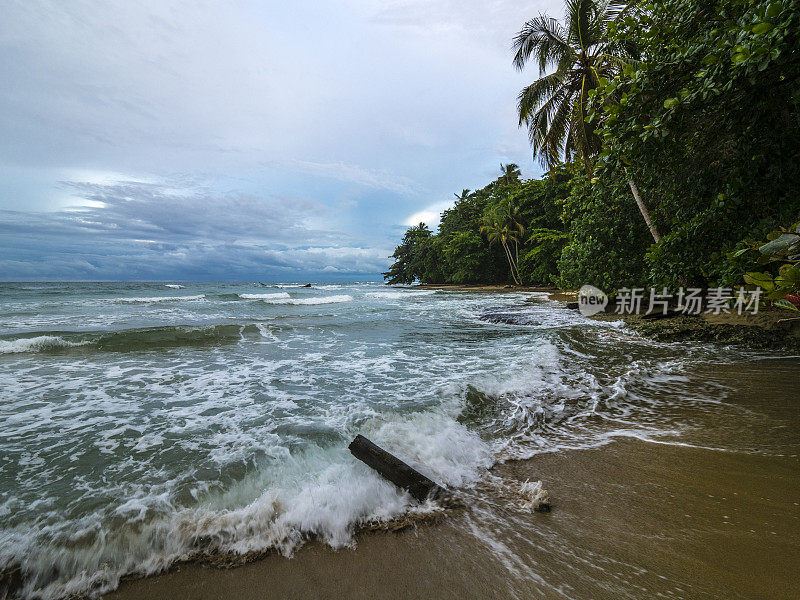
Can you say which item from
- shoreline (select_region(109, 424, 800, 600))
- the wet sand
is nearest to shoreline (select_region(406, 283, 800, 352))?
the wet sand

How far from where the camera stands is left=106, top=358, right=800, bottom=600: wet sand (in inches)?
67.8

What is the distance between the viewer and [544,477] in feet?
9.05

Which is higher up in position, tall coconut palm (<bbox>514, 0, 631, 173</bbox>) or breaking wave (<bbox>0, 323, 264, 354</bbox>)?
tall coconut palm (<bbox>514, 0, 631, 173</bbox>)

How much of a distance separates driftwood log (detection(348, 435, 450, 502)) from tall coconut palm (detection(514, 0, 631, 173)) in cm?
1382

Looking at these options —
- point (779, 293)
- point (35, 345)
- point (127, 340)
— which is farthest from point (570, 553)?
point (35, 345)

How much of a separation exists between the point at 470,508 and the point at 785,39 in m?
5.15

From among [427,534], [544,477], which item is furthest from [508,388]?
[427,534]

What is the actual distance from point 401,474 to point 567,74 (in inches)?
659

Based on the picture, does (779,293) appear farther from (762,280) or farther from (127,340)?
(127,340)

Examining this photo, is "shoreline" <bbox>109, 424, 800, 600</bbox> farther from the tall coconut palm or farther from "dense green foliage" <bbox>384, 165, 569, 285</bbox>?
"dense green foliage" <bbox>384, 165, 569, 285</bbox>

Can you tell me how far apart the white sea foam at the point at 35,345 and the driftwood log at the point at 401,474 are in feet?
33.0

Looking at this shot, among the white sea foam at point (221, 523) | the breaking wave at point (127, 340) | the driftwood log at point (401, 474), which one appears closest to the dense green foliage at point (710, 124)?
the driftwood log at point (401, 474)

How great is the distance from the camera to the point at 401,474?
2562mm

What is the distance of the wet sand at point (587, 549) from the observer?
1723 mm
